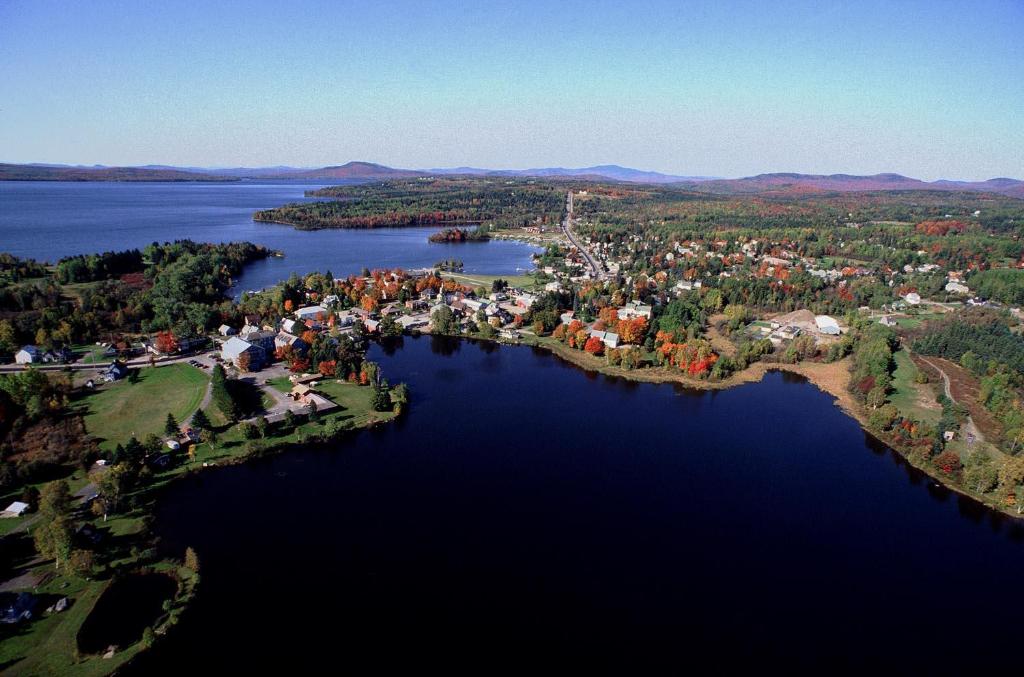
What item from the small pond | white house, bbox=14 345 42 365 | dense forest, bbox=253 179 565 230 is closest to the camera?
the small pond

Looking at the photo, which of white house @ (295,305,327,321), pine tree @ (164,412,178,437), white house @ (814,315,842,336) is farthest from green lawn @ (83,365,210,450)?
white house @ (814,315,842,336)

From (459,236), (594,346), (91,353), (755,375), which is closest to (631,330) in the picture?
(594,346)

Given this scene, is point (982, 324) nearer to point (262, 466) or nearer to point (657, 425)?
point (657, 425)

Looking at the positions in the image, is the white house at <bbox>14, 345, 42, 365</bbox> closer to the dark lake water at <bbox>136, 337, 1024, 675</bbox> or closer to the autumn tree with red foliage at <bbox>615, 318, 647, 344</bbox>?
the dark lake water at <bbox>136, 337, 1024, 675</bbox>

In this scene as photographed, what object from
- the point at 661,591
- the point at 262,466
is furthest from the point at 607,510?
the point at 262,466

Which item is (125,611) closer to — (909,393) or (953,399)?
(909,393)

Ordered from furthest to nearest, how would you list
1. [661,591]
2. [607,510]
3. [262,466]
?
1. [262,466]
2. [607,510]
3. [661,591]

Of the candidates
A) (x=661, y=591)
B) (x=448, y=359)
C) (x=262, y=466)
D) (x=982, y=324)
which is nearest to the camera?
(x=661, y=591)

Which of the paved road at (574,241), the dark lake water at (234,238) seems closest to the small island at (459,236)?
the dark lake water at (234,238)
